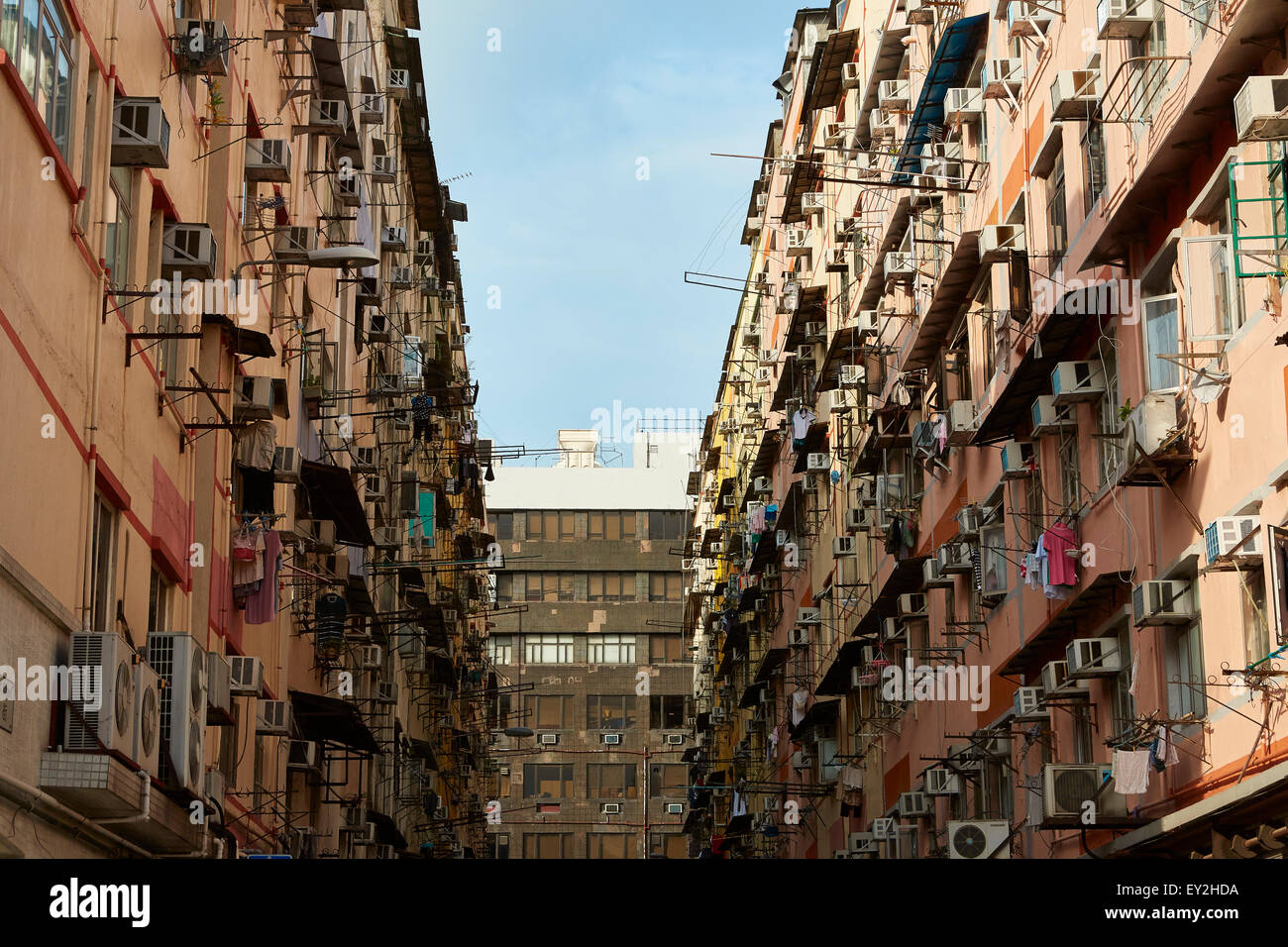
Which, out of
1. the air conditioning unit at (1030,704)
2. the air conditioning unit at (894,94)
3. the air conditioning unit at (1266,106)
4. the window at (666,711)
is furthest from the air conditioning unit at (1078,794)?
the window at (666,711)

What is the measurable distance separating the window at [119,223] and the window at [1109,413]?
10189 millimetres

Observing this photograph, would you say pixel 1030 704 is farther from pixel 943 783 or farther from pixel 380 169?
pixel 380 169

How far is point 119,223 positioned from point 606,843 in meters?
59.6

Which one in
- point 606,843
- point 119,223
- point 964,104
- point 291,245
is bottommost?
point 606,843

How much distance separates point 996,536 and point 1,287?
51.6 feet

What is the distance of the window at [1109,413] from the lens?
1962 cm

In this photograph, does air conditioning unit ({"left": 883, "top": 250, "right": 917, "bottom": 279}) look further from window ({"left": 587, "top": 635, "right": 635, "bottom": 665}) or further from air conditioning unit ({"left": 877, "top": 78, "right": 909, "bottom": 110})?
window ({"left": 587, "top": 635, "right": 635, "bottom": 665})

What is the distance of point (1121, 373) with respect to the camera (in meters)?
19.1

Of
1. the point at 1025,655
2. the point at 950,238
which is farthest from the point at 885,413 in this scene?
the point at 1025,655

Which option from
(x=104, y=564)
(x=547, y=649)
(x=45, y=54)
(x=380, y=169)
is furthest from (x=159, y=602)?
(x=547, y=649)

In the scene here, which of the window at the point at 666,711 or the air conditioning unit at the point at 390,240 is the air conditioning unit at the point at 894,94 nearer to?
the air conditioning unit at the point at 390,240

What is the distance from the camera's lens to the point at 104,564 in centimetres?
1584

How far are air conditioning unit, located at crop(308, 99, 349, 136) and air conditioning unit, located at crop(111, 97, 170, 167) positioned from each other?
33.3ft
